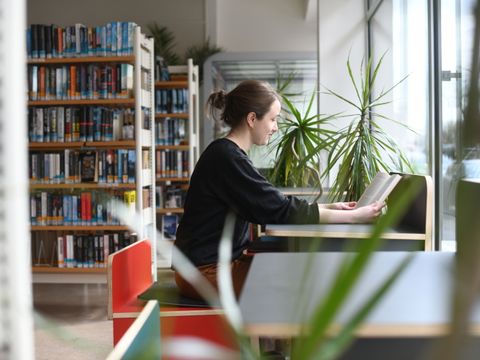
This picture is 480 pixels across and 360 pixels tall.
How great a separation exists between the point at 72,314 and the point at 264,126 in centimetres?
228

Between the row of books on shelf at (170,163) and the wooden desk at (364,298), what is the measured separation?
5.38 metres

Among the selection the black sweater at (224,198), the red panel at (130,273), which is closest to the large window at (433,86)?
the black sweater at (224,198)

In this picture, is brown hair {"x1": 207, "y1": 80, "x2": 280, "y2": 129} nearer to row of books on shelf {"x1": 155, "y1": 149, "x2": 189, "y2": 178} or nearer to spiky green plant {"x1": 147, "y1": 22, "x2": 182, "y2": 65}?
row of books on shelf {"x1": 155, "y1": 149, "x2": 189, "y2": 178}

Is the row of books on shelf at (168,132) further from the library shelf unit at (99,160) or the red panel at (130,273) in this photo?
the red panel at (130,273)

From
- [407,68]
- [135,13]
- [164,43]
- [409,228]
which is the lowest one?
[409,228]

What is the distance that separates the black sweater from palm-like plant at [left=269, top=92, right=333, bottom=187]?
153 cm

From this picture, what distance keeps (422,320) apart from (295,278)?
0.29m

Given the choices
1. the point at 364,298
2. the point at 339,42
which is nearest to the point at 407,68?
the point at 339,42

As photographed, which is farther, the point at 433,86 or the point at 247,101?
the point at 433,86

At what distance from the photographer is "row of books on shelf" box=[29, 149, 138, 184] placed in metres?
5.19

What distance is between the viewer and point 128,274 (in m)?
2.32

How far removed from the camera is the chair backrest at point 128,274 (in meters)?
2.17

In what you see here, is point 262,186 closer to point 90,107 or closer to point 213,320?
point 213,320

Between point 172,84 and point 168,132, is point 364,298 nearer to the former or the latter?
point 168,132
